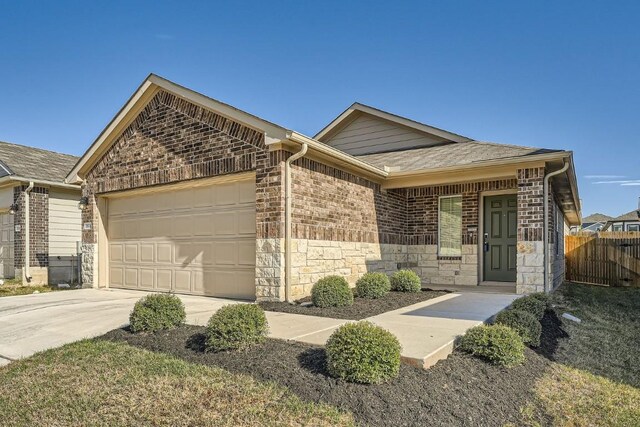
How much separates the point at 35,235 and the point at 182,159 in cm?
691

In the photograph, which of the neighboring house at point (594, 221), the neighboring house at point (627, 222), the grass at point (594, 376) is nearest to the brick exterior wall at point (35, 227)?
the grass at point (594, 376)

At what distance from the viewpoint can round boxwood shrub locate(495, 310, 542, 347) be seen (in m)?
4.92

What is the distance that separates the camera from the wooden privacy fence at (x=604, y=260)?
13.2 meters

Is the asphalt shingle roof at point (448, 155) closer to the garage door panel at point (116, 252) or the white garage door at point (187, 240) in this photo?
the white garage door at point (187, 240)

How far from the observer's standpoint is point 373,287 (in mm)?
7836

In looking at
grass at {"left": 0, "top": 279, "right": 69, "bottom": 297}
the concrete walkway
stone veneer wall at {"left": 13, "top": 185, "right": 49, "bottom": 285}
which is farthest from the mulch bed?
stone veneer wall at {"left": 13, "top": 185, "right": 49, "bottom": 285}

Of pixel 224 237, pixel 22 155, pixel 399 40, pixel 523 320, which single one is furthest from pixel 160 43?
pixel 523 320

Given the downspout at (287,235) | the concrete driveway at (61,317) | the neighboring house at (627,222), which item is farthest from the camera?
the neighboring house at (627,222)

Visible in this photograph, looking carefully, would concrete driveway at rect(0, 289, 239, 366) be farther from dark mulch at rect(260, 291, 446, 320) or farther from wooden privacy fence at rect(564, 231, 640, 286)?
wooden privacy fence at rect(564, 231, 640, 286)

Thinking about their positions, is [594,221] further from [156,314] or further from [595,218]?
[156,314]

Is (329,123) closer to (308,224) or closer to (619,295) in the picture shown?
(308,224)

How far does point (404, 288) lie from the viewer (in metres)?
8.60

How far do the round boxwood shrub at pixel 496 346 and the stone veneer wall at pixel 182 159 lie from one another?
380 cm

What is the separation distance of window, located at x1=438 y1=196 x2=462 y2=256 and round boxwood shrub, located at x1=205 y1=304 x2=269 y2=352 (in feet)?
24.4
